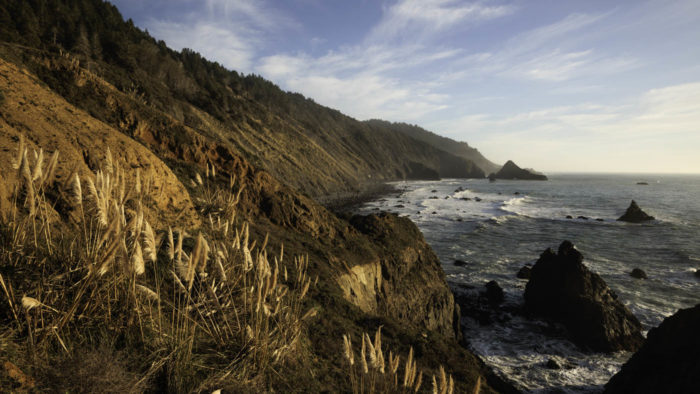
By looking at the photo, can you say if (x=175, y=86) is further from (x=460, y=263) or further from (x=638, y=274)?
(x=638, y=274)

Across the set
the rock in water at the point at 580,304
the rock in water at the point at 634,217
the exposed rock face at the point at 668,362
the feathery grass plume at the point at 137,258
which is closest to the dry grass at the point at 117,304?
the feathery grass plume at the point at 137,258

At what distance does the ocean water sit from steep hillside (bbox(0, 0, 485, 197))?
18919 millimetres

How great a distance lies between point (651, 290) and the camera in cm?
1922

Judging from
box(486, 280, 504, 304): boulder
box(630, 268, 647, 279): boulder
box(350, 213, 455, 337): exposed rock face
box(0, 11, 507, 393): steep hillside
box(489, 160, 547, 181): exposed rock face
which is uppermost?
box(489, 160, 547, 181): exposed rock face

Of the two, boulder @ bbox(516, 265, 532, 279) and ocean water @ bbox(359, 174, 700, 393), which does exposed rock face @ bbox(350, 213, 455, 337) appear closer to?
ocean water @ bbox(359, 174, 700, 393)

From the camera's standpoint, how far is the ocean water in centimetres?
1273

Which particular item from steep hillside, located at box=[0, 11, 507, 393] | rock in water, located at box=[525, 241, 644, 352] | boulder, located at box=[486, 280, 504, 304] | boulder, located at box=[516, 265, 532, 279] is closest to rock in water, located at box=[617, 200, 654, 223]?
boulder, located at box=[516, 265, 532, 279]

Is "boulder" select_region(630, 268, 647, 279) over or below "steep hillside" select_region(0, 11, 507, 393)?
below

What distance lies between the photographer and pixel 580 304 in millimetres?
15008

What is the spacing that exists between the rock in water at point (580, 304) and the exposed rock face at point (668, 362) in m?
6.88

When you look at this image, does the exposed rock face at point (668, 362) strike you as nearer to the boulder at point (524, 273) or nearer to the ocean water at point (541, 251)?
the ocean water at point (541, 251)

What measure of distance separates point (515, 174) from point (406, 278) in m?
156

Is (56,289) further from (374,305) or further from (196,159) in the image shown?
(196,159)

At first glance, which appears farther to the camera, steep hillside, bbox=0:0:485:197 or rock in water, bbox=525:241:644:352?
steep hillside, bbox=0:0:485:197
